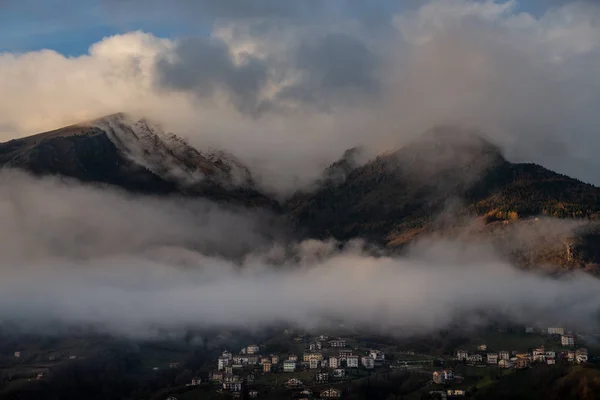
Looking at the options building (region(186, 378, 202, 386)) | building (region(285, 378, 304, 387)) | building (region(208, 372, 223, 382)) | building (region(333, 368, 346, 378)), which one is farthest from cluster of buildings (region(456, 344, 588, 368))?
building (region(186, 378, 202, 386))

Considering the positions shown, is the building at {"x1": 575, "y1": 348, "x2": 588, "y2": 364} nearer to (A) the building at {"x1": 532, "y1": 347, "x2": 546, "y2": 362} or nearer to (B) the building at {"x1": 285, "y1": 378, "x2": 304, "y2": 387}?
(A) the building at {"x1": 532, "y1": 347, "x2": 546, "y2": 362}

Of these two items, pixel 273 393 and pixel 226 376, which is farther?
pixel 226 376

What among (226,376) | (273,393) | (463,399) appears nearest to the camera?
(463,399)

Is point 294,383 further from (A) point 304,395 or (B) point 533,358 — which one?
(B) point 533,358

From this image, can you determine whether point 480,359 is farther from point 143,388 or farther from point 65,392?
point 65,392

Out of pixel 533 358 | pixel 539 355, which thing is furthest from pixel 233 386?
pixel 539 355

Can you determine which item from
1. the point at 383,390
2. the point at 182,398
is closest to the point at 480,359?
the point at 383,390
